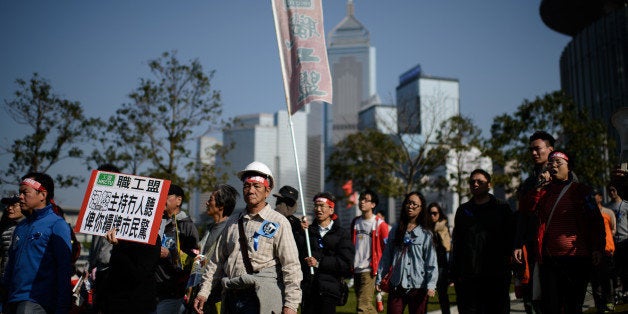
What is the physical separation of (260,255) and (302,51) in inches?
132

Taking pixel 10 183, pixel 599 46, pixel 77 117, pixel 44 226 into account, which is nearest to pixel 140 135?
pixel 77 117

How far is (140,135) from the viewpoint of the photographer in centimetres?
2261

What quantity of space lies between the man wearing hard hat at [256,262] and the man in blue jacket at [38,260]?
125 centimetres

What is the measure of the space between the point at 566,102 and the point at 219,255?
2393cm

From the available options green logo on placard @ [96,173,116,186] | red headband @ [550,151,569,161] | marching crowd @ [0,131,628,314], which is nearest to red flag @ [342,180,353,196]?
marching crowd @ [0,131,628,314]

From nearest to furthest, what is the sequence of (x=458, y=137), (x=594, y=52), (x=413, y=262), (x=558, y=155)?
1. (x=558, y=155)
2. (x=413, y=262)
3. (x=458, y=137)
4. (x=594, y=52)

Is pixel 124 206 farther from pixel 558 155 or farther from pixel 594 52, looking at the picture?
pixel 594 52

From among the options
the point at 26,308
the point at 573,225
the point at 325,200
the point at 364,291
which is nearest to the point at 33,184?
the point at 26,308

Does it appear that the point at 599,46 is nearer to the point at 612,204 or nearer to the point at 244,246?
the point at 612,204

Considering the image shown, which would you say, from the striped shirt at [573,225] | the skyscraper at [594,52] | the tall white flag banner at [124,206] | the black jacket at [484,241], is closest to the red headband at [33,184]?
the tall white flag banner at [124,206]

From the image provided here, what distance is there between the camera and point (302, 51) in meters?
7.15

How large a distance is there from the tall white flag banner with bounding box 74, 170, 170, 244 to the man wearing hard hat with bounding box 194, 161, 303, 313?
2.30 feet

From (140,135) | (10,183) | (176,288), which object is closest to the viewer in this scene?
(176,288)

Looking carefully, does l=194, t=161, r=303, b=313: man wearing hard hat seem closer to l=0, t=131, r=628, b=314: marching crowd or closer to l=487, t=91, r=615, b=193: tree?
l=0, t=131, r=628, b=314: marching crowd
